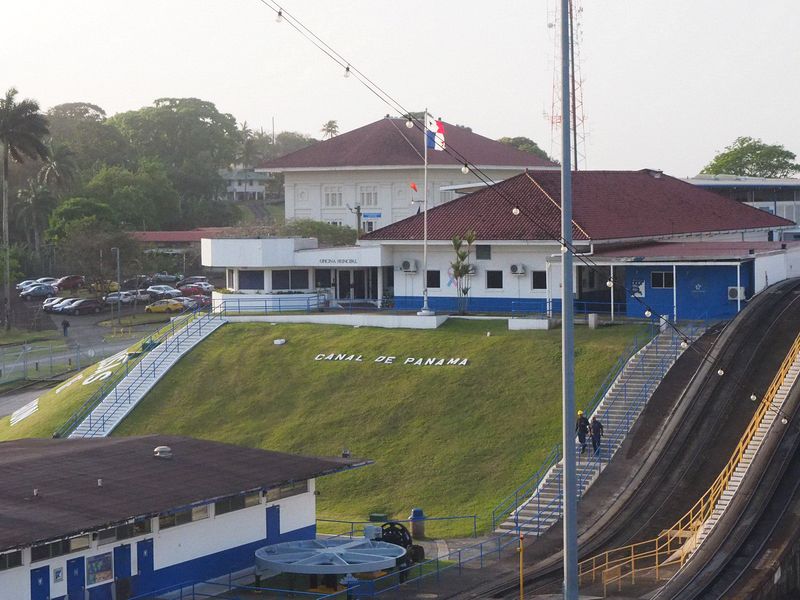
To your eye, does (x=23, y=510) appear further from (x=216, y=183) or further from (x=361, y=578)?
(x=216, y=183)

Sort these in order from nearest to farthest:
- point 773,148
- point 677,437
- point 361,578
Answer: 1. point 361,578
2. point 677,437
3. point 773,148

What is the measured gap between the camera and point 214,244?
64.1m

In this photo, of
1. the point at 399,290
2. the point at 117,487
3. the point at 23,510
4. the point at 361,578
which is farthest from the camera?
the point at 399,290

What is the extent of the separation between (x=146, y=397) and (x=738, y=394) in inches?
959

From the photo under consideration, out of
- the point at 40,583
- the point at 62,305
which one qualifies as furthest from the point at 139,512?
the point at 62,305

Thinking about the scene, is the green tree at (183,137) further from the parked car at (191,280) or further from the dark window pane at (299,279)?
the dark window pane at (299,279)

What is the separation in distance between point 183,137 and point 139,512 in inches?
Result: 5579

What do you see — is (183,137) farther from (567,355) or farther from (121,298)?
(567,355)

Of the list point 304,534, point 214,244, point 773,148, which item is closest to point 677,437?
point 304,534

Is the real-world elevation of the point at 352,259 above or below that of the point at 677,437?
above

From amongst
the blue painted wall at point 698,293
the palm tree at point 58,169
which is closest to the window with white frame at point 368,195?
the blue painted wall at point 698,293

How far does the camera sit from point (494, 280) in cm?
5803

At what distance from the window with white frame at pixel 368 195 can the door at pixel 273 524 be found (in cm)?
5717

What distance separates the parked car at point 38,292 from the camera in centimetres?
10812
